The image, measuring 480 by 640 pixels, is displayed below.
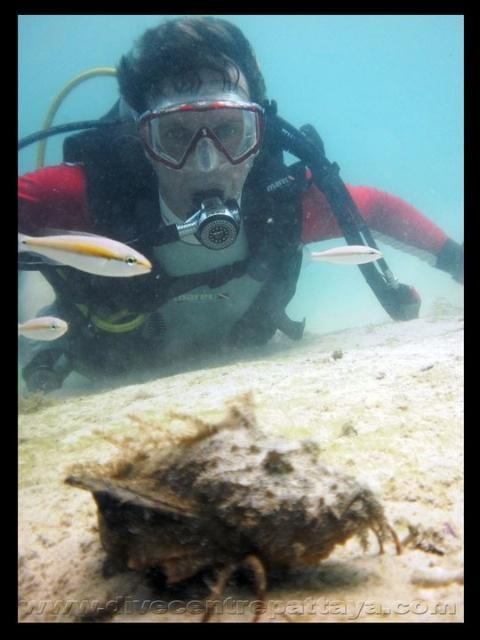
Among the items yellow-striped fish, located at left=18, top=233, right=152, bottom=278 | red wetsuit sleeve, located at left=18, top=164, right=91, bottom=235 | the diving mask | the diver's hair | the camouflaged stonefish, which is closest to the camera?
the camouflaged stonefish

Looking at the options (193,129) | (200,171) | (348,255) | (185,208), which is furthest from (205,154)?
(348,255)

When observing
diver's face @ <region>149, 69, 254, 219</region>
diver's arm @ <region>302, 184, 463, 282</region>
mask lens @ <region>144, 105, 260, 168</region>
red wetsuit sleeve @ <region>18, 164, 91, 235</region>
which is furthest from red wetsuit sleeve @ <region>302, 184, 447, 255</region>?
red wetsuit sleeve @ <region>18, 164, 91, 235</region>

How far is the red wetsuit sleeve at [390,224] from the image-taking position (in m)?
7.04

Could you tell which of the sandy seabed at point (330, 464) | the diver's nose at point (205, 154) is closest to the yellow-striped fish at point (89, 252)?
the sandy seabed at point (330, 464)

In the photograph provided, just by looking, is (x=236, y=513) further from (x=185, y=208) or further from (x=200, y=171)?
(x=185, y=208)

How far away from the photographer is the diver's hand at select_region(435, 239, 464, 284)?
281 inches

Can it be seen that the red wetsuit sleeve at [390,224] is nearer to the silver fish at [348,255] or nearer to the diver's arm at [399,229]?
the diver's arm at [399,229]

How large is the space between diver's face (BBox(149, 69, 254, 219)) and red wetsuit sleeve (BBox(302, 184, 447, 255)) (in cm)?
207

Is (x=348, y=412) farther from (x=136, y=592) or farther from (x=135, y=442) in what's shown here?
(x=136, y=592)

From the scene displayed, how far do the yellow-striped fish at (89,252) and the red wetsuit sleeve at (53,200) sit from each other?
287 centimetres

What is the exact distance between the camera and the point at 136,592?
4.95 feet

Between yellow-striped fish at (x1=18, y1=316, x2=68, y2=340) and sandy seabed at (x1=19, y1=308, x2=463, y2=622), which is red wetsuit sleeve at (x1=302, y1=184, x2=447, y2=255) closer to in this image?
sandy seabed at (x1=19, y1=308, x2=463, y2=622)
